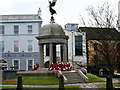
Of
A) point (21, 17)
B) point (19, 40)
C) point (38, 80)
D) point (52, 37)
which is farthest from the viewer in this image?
point (21, 17)

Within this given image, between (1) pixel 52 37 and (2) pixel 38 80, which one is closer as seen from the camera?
(2) pixel 38 80

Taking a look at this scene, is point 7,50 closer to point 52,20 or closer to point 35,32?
point 35,32

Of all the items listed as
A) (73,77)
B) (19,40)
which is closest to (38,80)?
(73,77)

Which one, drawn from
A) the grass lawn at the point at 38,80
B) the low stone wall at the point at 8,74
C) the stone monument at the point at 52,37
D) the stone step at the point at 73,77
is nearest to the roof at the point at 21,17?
the stone monument at the point at 52,37

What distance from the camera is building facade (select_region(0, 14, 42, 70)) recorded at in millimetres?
52906

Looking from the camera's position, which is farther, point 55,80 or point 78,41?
point 78,41

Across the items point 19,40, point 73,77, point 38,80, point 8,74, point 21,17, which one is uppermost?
point 21,17

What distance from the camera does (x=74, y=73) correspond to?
3164cm

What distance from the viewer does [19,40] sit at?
53656mm

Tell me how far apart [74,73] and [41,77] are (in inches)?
147

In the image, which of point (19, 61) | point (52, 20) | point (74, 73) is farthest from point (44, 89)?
point (19, 61)

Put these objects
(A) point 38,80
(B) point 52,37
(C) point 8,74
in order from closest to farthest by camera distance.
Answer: (A) point 38,80 → (B) point 52,37 → (C) point 8,74

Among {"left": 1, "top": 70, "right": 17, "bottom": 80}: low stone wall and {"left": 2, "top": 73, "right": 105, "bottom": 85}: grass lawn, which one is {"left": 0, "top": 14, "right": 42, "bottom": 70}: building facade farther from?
{"left": 2, "top": 73, "right": 105, "bottom": 85}: grass lawn

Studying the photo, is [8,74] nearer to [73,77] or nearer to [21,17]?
[73,77]
